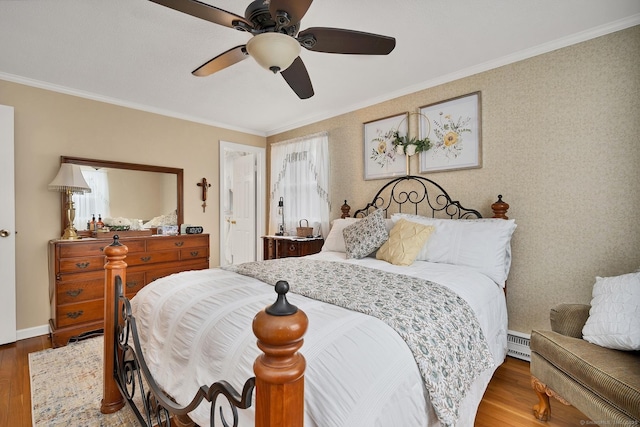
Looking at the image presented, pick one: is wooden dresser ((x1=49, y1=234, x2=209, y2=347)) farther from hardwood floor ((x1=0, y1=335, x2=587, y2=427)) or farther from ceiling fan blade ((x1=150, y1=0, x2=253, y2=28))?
ceiling fan blade ((x1=150, y1=0, x2=253, y2=28))

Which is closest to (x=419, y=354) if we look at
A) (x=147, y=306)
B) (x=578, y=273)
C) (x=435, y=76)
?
(x=147, y=306)

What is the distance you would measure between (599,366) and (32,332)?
4394mm

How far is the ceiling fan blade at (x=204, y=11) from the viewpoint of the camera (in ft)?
4.50

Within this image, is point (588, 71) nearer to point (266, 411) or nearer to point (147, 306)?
point (266, 411)

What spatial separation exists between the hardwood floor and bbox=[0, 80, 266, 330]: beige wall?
0.77 m

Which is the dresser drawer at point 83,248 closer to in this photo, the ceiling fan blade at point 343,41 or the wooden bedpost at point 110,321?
the wooden bedpost at point 110,321

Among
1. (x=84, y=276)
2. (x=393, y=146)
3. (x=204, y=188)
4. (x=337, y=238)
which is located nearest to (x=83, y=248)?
(x=84, y=276)

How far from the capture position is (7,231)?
2736mm

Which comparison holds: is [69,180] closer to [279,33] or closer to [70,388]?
[70,388]

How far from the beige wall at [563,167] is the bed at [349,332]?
0.33 metres

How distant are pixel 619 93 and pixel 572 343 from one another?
175cm

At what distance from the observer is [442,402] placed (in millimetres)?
1062

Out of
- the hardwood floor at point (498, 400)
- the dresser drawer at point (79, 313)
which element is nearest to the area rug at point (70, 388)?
the hardwood floor at point (498, 400)

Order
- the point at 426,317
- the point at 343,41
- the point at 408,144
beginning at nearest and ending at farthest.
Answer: the point at 426,317
the point at 343,41
the point at 408,144
